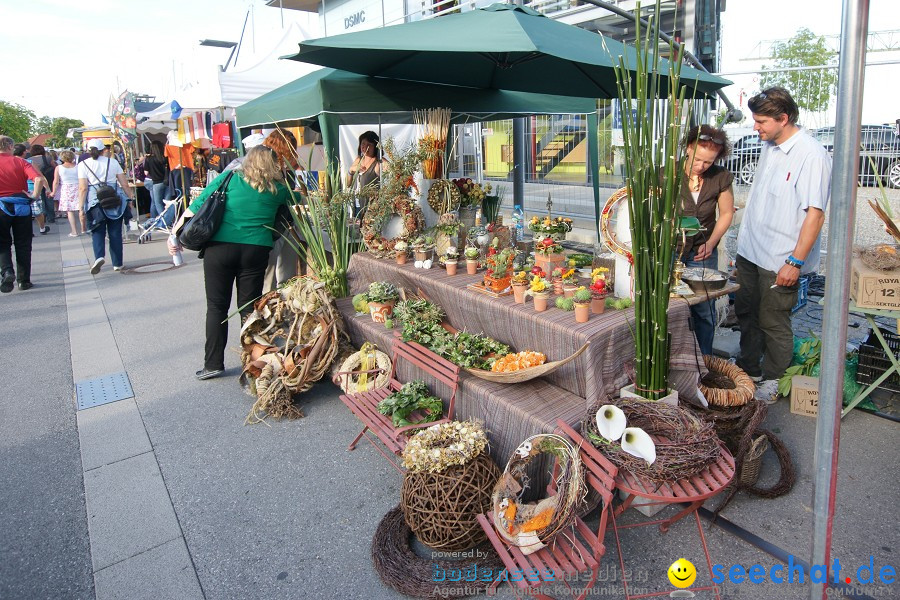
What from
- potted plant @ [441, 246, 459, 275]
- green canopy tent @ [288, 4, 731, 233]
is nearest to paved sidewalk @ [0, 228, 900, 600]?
potted plant @ [441, 246, 459, 275]

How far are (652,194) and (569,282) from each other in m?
1.04

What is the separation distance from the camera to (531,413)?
261 cm

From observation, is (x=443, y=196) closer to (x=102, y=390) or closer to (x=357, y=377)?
(x=357, y=377)

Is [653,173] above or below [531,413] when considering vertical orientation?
above

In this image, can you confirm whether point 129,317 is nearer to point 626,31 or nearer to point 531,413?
point 531,413

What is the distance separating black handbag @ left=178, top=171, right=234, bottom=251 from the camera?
3.92 metres

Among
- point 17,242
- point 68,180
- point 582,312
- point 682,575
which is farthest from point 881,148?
point 68,180

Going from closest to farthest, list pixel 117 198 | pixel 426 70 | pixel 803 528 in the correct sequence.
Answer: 1. pixel 803 528
2. pixel 426 70
3. pixel 117 198

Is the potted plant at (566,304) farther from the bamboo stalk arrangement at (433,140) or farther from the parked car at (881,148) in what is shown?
the parked car at (881,148)

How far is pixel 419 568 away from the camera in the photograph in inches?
89.7

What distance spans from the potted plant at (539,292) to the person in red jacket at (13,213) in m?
6.85

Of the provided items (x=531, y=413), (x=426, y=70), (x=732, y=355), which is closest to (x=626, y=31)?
(x=426, y=70)

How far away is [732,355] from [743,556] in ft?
7.35

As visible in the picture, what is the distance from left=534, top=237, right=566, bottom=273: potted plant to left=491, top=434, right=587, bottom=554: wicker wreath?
54.1 inches
